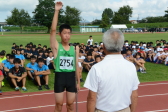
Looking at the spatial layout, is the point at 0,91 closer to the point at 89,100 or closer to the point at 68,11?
the point at 89,100

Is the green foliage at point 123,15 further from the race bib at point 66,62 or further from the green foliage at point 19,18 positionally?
the race bib at point 66,62

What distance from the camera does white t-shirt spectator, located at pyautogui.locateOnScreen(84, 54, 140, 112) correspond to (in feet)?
7.55

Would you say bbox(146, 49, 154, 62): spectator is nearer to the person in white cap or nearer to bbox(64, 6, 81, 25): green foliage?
the person in white cap

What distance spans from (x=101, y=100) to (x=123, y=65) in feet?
1.45

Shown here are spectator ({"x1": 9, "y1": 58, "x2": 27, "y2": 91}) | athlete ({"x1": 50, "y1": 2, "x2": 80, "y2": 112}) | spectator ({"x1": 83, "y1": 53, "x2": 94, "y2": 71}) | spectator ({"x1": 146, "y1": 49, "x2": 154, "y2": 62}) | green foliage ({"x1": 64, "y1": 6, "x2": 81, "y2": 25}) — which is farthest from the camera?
green foliage ({"x1": 64, "y1": 6, "x2": 81, "y2": 25})

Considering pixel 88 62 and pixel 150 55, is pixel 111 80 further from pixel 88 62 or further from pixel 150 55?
pixel 150 55

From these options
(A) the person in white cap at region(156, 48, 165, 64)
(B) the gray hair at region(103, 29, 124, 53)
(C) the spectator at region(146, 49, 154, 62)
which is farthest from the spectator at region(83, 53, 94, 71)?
(B) the gray hair at region(103, 29, 124, 53)

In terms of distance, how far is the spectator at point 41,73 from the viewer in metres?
8.25

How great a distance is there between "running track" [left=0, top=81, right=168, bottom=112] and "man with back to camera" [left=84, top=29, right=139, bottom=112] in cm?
357

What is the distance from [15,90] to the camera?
7.97 meters

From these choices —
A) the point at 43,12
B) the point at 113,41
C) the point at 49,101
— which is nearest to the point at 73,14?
the point at 43,12

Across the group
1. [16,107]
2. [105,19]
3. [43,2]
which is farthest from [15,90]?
[105,19]

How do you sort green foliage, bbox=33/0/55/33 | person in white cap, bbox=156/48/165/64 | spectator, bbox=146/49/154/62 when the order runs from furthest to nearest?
green foliage, bbox=33/0/55/33 < spectator, bbox=146/49/154/62 < person in white cap, bbox=156/48/165/64

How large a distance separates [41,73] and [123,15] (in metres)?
97.6
